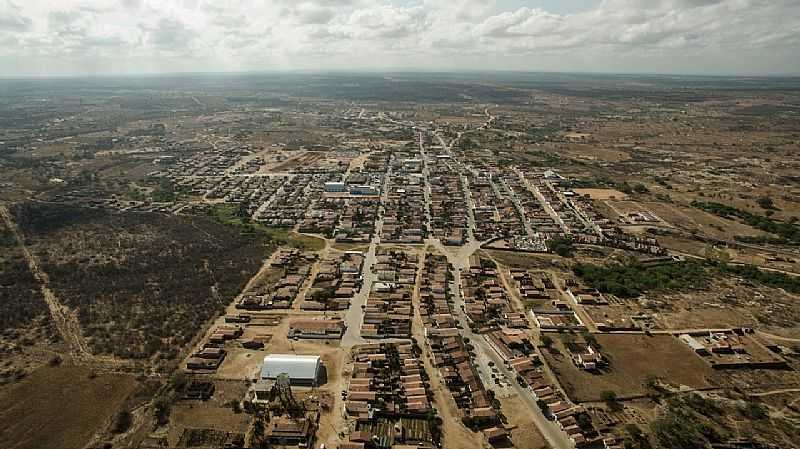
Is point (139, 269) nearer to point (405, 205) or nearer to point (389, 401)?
point (389, 401)

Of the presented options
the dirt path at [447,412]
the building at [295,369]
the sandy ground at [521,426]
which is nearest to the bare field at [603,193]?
the dirt path at [447,412]

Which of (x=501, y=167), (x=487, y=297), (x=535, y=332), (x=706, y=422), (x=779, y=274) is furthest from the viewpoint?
(x=501, y=167)

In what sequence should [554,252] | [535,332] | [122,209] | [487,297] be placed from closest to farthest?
[535,332], [487,297], [554,252], [122,209]

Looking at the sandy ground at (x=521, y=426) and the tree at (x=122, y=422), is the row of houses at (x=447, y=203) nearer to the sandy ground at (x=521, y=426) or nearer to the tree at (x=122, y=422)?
the sandy ground at (x=521, y=426)

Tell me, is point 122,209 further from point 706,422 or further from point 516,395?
point 706,422

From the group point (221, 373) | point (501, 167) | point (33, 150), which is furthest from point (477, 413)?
point (33, 150)

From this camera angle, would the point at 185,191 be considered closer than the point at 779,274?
No

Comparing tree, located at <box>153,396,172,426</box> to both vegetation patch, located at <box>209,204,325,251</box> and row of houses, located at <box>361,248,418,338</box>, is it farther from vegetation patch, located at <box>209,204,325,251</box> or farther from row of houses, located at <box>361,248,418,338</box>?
vegetation patch, located at <box>209,204,325,251</box>

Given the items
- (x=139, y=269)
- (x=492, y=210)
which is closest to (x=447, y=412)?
(x=139, y=269)
